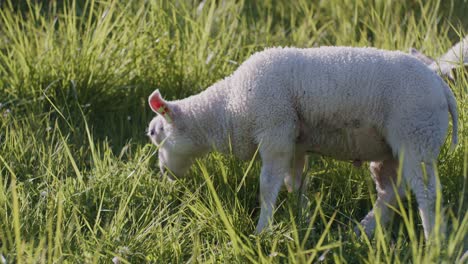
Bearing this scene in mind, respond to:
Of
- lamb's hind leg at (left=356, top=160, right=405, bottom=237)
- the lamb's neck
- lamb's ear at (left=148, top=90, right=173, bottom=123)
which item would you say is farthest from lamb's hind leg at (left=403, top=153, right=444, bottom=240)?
lamb's ear at (left=148, top=90, right=173, bottom=123)

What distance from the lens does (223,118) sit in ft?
14.1

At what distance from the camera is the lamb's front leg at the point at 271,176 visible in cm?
409

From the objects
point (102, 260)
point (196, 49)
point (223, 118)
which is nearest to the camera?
point (102, 260)

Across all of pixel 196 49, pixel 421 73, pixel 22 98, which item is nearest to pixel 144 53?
pixel 196 49

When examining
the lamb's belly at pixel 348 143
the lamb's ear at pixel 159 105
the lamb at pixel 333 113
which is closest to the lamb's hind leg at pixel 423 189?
the lamb at pixel 333 113

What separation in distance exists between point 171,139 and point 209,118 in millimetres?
264

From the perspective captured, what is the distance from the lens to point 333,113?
399 centimetres

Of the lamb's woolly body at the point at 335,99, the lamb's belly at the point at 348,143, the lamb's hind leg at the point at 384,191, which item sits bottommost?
the lamb's hind leg at the point at 384,191

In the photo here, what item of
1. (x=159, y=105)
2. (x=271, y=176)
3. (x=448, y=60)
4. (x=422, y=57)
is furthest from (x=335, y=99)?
(x=448, y=60)

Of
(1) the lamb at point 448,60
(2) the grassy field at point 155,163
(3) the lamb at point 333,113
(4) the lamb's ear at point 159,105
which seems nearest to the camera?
(2) the grassy field at point 155,163

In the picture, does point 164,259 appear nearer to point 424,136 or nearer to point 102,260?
point 102,260

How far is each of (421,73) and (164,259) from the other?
145 cm

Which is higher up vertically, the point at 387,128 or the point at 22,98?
the point at 387,128

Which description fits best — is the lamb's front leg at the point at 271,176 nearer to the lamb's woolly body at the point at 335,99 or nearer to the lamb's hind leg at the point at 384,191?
the lamb's woolly body at the point at 335,99
